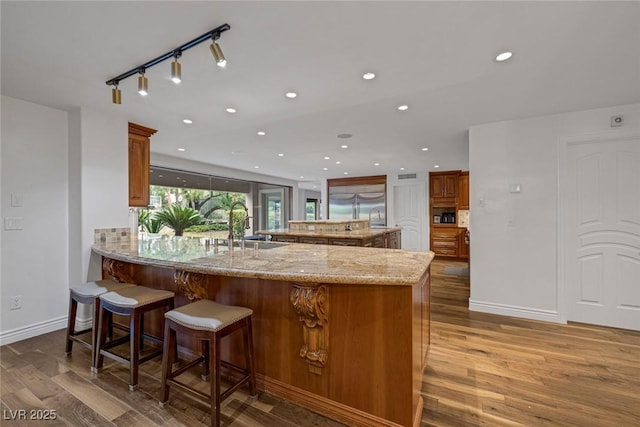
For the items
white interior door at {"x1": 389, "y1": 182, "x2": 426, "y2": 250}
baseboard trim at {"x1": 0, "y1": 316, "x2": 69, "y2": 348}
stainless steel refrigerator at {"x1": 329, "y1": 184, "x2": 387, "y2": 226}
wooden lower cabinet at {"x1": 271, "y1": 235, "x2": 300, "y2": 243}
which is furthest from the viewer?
stainless steel refrigerator at {"x1": 329, "y1": 184, "x2": 387, "y2": 226}

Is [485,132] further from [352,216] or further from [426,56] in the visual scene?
[352,216]

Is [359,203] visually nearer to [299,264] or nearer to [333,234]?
[333,234]

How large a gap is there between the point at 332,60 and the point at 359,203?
6366 mm

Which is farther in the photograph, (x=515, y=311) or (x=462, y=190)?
(x=462, y=190)

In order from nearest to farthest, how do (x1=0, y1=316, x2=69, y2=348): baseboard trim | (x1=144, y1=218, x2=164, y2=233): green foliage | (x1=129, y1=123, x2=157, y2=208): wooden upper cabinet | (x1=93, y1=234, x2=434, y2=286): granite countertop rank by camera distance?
(x1=93, y1=234, x2=434, y2=286): granite countertop
(x1=0, y1=316, x2=69, y2=348): baseboard trim
(x1=129, y1=123, x2=157, y2=208): wooden upper cabinet
(x1=144, y1=218, x2=164, y2=233): green foliage

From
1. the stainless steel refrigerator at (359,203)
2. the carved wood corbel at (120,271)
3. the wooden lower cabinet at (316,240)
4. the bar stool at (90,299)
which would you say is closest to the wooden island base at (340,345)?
the bar stool at (90,299)

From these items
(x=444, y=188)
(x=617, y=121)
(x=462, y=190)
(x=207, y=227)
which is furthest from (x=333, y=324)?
(x=462, y=190)

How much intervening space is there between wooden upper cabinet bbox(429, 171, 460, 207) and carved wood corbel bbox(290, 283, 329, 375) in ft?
21.5

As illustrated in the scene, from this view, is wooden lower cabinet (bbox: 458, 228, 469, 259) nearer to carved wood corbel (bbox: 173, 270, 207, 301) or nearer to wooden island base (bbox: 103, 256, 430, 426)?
wooden island base (bbox: 103, 256, 430, 426)

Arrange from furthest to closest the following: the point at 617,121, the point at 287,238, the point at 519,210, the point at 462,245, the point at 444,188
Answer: the point at 444,188
the point at 462,245
the point at 287,238
the point at 519,210
the point at 617,121

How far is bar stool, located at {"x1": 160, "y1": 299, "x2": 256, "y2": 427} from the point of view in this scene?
149 cm

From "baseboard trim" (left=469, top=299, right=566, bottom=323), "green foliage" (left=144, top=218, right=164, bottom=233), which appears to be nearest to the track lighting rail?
"green foliage" (left=144, top=218, right=164, bottom=233)

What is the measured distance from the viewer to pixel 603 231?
2.91 m

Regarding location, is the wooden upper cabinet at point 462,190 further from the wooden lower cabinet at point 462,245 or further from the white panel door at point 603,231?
the white panel door at point 603,231
